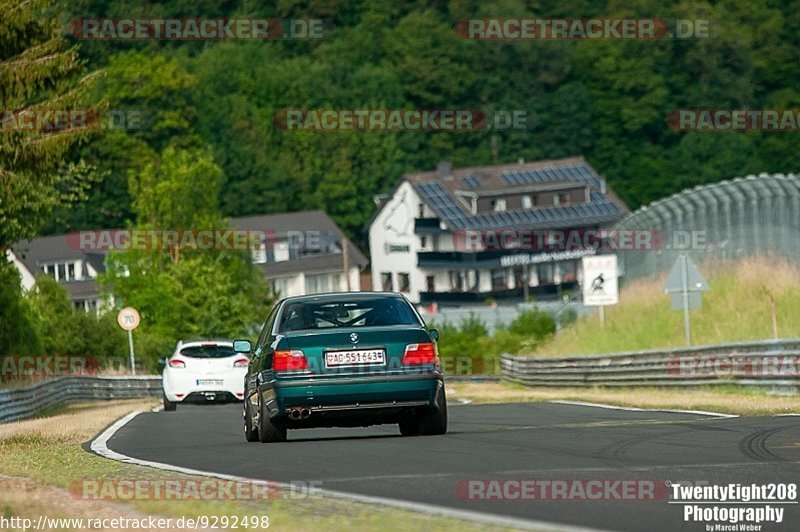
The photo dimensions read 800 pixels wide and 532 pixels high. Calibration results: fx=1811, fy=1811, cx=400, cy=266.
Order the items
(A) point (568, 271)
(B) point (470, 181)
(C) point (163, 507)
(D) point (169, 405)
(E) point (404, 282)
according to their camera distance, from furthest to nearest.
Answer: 1. (E) point (404, 282)
2. (B) point (470, 181)
3. (A) point (568, 271)
4. (D) point (169, 405)
5. (C) point (163, 507)

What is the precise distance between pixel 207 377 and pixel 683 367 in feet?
26.9

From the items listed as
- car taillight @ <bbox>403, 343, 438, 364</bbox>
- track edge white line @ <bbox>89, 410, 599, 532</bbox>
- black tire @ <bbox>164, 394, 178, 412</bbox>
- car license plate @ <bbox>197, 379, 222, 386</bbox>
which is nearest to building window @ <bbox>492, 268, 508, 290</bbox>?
black tire @ <bbox>164, 394, 178, 412</bbox>

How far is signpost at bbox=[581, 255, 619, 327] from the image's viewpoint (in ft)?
133

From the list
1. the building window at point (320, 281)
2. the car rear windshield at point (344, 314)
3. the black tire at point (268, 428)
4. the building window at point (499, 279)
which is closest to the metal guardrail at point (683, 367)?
the car rear windshield at point (344, 314)

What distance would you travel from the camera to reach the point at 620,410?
21.7 m

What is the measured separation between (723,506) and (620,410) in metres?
12.0

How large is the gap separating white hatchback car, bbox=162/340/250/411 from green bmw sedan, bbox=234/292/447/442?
50.1 feet

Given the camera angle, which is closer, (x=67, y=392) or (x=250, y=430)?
(x=250, y=430)

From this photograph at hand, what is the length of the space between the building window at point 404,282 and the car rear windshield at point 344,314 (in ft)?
384

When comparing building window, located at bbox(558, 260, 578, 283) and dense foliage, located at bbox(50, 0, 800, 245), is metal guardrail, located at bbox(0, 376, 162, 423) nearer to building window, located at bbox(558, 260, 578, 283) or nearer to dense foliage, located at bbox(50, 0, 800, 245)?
building window, located at bbox(558, 260, 578, 283)

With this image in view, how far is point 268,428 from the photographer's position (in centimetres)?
1609

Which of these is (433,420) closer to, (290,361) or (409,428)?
(409,428)

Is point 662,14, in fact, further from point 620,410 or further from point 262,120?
point 620,410

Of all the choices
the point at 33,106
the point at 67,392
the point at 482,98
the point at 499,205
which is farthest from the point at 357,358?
the point at 482,98
